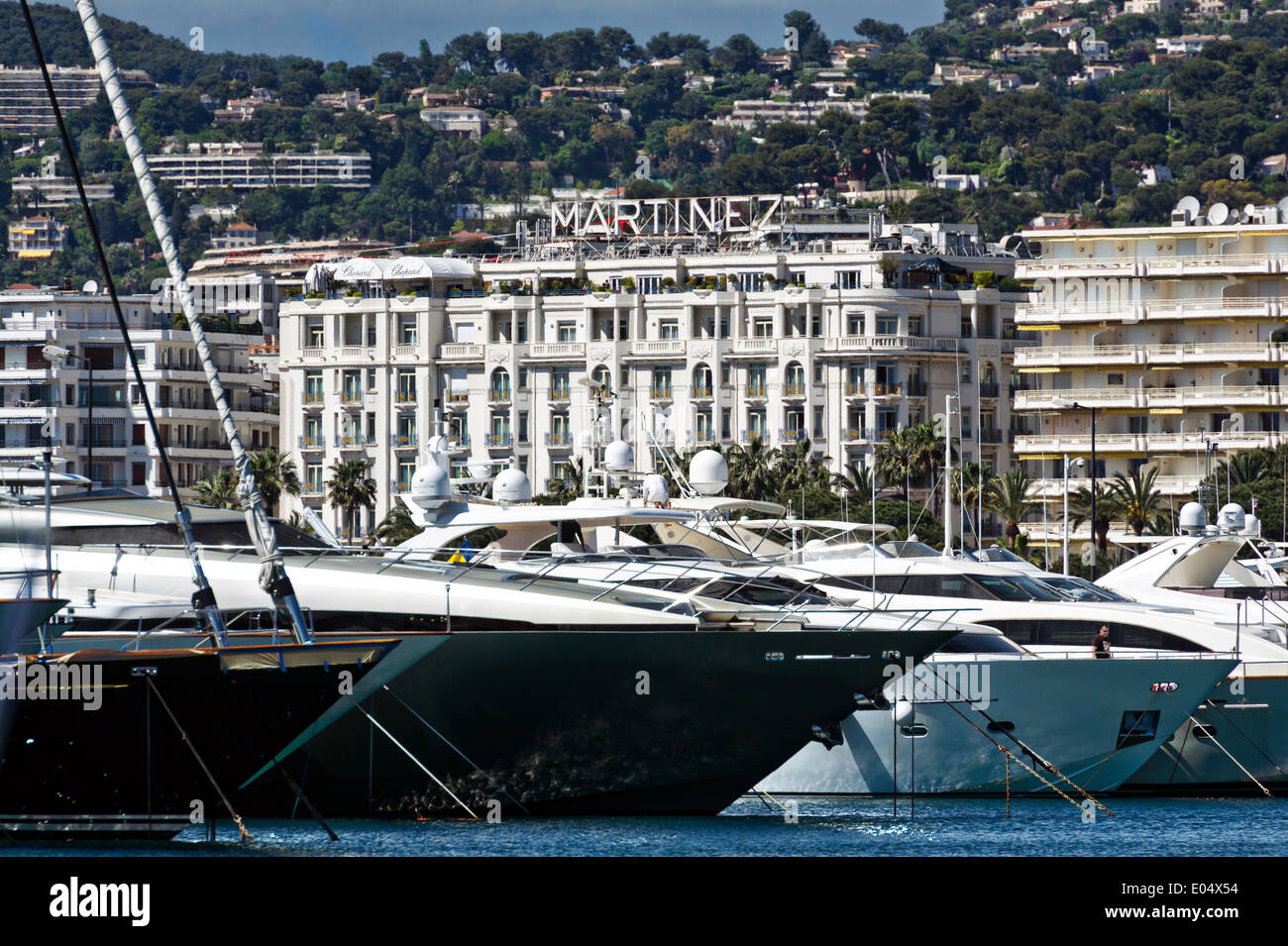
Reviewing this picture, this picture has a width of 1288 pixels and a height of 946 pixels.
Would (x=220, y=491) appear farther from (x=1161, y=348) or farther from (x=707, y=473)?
(x=707, y=473)

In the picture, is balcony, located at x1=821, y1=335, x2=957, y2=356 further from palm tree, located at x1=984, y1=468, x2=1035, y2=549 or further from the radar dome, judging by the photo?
the radar dome

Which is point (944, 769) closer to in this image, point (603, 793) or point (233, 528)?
point (603, 793)

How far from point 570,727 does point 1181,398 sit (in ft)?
231

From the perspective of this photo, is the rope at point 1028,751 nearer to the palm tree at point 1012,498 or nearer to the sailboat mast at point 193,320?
the sailboat mast at point 193,320

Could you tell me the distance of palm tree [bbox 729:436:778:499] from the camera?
3875 inches

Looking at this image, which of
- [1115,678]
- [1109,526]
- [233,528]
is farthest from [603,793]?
[1109,526]

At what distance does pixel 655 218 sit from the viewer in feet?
469

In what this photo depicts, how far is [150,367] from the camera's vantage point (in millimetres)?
118250

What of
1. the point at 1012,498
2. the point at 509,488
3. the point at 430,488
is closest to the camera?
the point at 430,488

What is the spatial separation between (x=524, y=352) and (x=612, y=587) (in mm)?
86494

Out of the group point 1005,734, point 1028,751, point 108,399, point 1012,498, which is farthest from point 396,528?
point 1028,751

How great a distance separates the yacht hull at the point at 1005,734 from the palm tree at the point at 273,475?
69623mm

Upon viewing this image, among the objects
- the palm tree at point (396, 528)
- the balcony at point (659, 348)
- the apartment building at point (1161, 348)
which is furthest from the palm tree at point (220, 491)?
the apartment building at point (1161, 348)

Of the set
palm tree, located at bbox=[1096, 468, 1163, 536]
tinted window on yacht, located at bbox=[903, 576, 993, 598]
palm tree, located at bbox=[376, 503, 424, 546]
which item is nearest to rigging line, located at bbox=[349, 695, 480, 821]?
tinted window on yacht, located at bbox=[903, 576, 993, 598]
